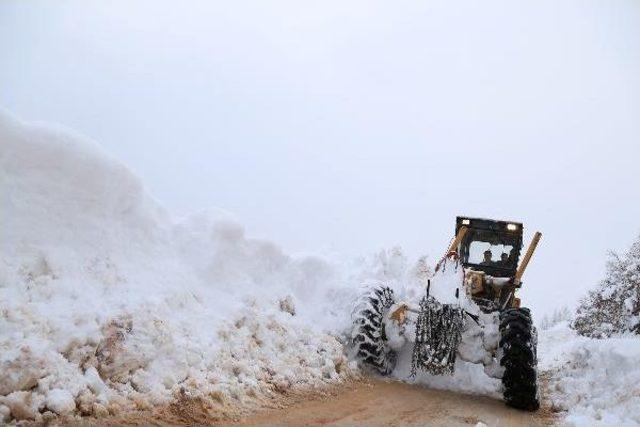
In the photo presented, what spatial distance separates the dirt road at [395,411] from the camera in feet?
17.4

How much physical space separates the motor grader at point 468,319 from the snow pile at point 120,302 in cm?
70

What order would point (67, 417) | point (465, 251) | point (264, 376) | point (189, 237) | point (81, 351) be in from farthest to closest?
point (465, 251) < point (189, 237) < point (264, 376) < point (81, 351) < point (67, 417)

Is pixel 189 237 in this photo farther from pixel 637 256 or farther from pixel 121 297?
pixel 637 256

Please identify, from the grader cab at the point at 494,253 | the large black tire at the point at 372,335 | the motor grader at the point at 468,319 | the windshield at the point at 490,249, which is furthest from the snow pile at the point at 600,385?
the large black tire at the point at 372,335

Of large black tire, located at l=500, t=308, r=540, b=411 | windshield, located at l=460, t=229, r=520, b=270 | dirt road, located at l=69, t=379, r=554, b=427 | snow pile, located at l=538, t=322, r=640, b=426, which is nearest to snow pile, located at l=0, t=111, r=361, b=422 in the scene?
dirt road, located at l=69, t=379, r=554, b=427

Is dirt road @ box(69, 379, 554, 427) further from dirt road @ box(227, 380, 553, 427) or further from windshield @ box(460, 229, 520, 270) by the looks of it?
windshield @ box(460, 229, 520, 270)

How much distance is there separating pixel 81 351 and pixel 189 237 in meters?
3.49

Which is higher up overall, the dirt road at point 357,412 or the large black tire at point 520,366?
the large black tire at point 520,366

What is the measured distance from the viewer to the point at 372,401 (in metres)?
6.48

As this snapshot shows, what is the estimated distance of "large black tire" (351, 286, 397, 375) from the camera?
799 centimetres

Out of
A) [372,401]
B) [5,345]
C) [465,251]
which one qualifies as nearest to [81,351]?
[5,345]

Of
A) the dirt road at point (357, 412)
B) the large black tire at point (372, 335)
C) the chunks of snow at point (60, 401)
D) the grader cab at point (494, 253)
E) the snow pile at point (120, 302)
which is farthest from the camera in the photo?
the grader cab at point (494, 253)

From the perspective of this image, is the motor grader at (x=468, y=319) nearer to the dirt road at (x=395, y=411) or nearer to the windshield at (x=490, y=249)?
the windshield at (x=490, y=249)

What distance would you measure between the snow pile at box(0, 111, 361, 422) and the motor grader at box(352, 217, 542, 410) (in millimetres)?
699
